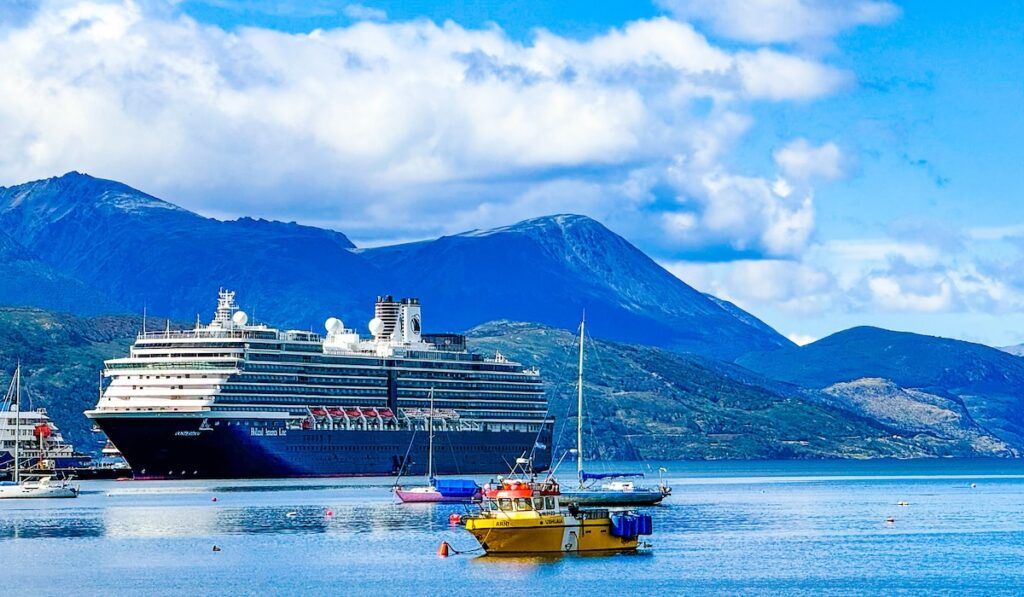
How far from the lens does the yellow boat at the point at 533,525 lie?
104m

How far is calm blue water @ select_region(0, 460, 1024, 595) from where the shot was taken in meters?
96.1

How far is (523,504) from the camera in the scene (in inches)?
4075

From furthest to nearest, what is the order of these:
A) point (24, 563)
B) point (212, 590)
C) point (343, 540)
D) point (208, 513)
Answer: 1. point (208, 513)
2. point (343, 540)
3. point (24, 563)
4. point (212, 590)

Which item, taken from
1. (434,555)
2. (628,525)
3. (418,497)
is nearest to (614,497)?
(418,497)

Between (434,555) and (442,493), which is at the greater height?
(442,493)

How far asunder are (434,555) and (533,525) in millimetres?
10338

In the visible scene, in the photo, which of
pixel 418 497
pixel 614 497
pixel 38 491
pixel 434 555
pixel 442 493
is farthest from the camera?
pixel 38 491

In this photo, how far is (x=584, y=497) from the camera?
163 meters

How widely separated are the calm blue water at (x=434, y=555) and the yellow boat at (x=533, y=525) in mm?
1654

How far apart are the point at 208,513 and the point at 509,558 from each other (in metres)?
56.1

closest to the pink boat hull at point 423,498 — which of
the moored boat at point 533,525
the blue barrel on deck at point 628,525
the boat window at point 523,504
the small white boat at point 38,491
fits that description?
the small white boat at point 38,491

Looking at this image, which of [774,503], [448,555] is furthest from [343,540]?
[774,503]

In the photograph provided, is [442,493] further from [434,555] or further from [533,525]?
[533,525]

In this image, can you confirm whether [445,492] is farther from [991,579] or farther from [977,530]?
[991,579]
